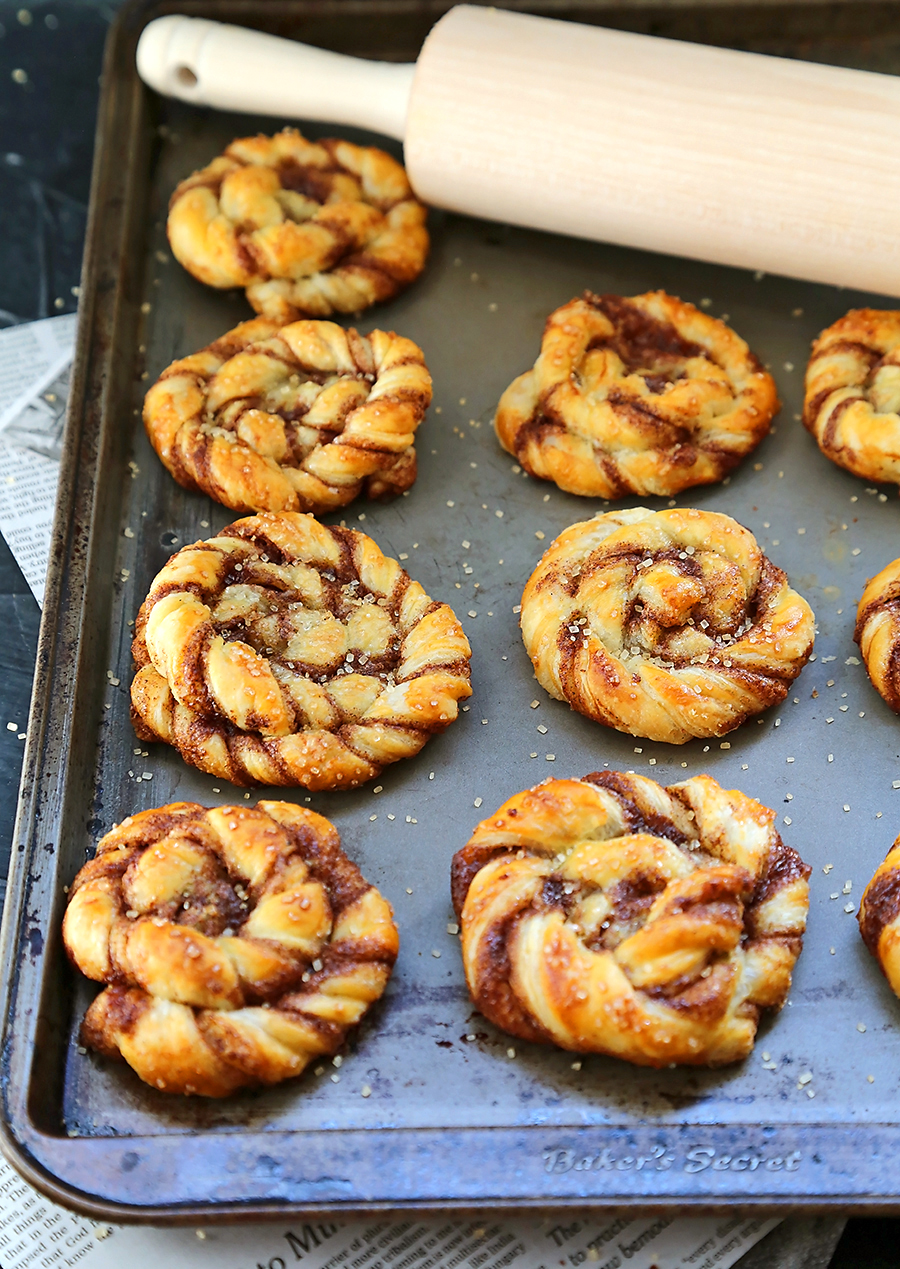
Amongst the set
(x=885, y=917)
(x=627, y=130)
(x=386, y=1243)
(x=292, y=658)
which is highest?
(x=627, y=130)

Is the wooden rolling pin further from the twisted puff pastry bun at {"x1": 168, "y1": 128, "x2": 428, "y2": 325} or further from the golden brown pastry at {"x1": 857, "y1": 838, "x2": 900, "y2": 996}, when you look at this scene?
the golden brown pastry at {"x1": 857, "y1": 838, "x2": 900, "y2": 996}

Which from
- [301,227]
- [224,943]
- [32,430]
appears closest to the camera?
[224,943]

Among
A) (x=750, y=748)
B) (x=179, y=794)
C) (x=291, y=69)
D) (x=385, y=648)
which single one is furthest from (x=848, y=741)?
(x=291, y=69)

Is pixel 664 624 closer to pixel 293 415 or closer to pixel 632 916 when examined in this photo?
pixel 632 916

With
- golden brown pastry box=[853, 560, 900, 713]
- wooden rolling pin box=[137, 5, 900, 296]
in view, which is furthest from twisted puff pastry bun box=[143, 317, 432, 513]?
golden brown pastry box=[853, 560, 900, 713]

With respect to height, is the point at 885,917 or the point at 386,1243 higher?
the point at 885,917

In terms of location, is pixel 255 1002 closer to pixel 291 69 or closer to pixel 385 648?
pixel 385 648

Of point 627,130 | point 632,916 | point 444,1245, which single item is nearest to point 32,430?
point 627,130
